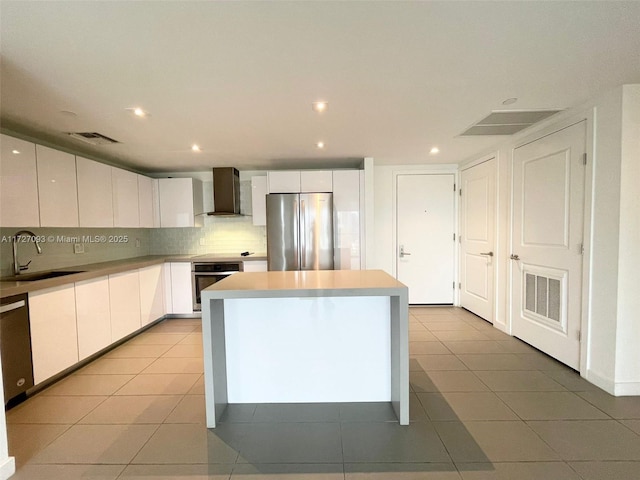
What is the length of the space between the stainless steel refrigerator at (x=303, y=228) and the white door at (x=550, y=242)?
2.10 metres

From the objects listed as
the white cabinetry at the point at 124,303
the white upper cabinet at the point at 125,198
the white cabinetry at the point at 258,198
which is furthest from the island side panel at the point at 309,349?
the white upper cabinet at the point at 125,198

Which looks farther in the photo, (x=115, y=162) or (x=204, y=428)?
(x=115, y=162)

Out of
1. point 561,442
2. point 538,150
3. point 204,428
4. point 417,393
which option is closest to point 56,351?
point 204,428

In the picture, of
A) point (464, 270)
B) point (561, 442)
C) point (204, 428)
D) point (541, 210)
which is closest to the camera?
point (561, 442)

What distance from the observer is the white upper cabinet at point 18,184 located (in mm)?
2258

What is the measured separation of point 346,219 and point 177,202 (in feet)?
8.18

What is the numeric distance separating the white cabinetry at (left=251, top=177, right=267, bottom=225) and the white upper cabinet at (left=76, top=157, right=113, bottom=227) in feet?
5.58

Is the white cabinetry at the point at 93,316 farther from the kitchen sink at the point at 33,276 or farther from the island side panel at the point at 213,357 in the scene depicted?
the island side panel at the point at 213,357

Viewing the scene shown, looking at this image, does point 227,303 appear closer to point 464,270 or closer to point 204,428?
point 204,428

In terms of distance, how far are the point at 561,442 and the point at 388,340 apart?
3.56 ft

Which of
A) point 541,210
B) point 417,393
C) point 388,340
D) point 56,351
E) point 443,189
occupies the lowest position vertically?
point 417,393

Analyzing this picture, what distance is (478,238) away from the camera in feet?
13.0

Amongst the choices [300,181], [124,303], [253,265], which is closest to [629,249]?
[300,181]

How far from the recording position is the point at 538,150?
2.84 metres
